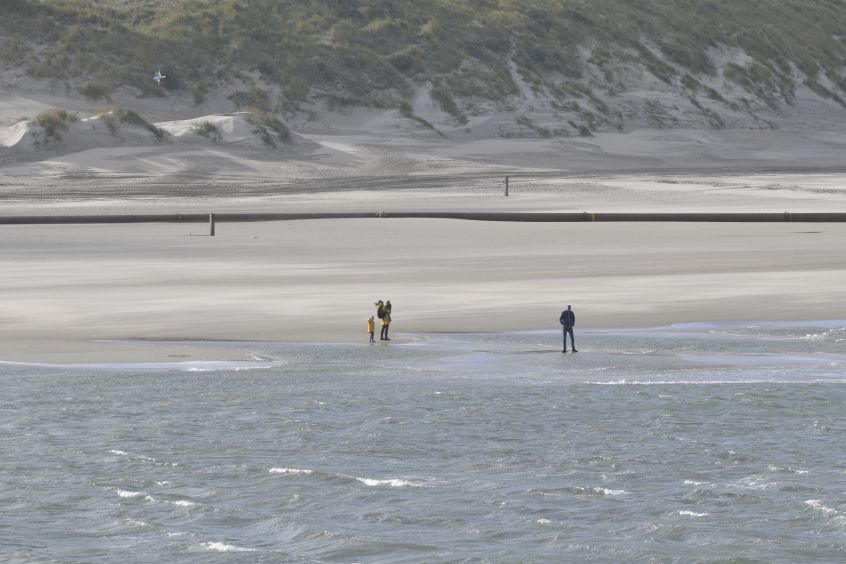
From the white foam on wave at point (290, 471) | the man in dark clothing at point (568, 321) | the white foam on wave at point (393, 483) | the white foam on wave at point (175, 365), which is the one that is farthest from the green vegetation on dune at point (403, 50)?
the white foam on wave at point (393, 483)

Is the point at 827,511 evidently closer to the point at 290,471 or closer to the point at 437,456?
the point at 437,456

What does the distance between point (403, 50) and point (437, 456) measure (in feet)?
239

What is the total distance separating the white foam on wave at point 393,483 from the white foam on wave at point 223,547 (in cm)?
234

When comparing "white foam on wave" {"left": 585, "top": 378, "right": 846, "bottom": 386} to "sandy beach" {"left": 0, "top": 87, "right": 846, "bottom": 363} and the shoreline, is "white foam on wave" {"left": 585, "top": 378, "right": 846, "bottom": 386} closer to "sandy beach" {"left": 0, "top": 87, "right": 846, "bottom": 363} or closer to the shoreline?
the shoreline

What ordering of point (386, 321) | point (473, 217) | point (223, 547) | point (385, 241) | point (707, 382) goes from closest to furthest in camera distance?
point (223, 547), point (707, 382), point (386, 321), point (385, 241), point (473, 217)

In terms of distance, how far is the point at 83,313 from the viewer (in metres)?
28.0

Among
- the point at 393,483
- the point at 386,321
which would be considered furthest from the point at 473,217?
the point at 393,483

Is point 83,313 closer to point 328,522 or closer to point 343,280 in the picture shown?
point 343,280

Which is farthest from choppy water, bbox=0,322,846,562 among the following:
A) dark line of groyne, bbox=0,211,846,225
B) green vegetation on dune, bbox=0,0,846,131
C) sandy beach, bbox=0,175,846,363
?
green vegetation on dune, bbox=0,0,846,131

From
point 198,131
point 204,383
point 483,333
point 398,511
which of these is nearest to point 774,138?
point 198,131

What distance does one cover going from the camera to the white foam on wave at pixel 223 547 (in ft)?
45.6

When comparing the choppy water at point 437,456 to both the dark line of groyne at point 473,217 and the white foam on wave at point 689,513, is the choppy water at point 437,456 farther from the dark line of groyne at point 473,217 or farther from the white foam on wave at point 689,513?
the dark line of groyne at point 473,217

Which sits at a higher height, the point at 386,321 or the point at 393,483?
the point at 386,321

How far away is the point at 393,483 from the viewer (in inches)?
636
